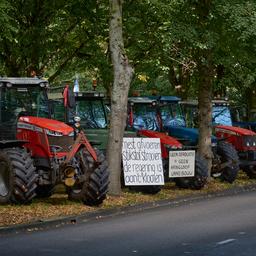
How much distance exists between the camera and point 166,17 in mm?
21047

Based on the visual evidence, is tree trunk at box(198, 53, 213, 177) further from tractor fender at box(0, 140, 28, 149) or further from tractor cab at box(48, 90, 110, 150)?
tractor fender at box(0, 140, 28, 149)

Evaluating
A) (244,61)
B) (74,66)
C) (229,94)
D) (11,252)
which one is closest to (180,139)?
(244,61)

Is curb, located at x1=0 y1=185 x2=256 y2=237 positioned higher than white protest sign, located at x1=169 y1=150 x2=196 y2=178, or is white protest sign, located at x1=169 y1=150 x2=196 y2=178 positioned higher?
white protest sign, located at x1=169 y1=150 x2=196 y2=178

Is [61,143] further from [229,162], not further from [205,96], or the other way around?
[229,162]

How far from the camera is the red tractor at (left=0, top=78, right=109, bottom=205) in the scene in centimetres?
1445

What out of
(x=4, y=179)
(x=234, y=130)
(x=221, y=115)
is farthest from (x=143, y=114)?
(x=4, y=179)

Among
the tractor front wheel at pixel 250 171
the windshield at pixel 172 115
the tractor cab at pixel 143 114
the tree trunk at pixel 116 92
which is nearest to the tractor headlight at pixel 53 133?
the tree trunk at pixel 116 92

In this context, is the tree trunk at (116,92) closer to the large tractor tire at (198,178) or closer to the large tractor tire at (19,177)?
the large tractor tire at (19,177)

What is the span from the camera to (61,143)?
1559cm

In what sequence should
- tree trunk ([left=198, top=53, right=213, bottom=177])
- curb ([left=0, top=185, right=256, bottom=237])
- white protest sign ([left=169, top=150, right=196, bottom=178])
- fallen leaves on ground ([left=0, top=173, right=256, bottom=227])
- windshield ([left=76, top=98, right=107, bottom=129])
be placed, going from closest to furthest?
1. curb ([left=0, top=185, right=256, bottom=237])
2. fallen leaves on ground ([left=0, top=173, right=256, bottom=227])
3. white protest sign ([left=169, top=150, right=196, bottom=178])
4. windshield ([left=76, top=98, right=107, bottom=129])
5. tree trunk ([left=198, top=53, right=213, bottom=177])

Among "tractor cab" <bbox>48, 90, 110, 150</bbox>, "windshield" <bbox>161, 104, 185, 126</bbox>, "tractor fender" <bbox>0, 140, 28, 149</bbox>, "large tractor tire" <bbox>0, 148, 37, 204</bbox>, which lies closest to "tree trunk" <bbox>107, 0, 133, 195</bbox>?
"tractor cab" <bbox>48, 90, 110, 150</bbox>

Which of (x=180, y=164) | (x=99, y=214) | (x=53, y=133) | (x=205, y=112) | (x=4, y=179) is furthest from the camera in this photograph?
(x=205, y=112)

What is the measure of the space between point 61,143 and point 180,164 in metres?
4.56

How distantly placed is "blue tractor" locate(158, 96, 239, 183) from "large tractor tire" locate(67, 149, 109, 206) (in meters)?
6.35
